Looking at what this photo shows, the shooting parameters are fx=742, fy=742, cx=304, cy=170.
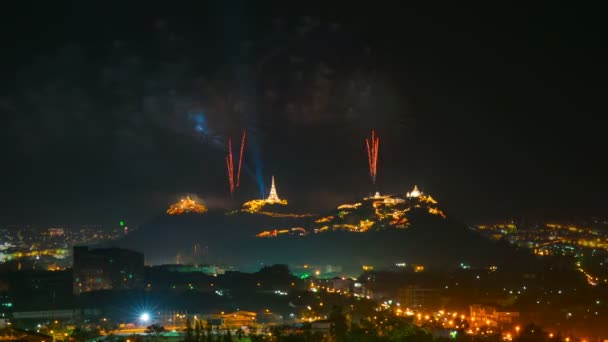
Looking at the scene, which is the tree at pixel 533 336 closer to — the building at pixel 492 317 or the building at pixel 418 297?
the building at pixel 492 317

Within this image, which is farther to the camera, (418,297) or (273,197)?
(273,197)

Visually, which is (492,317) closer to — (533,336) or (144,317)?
(533,336)

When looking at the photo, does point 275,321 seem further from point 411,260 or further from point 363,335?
point 411,260

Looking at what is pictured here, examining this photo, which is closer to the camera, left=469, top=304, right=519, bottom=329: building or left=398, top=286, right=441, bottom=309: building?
left=469, top=304, right=519, bottom=329: building

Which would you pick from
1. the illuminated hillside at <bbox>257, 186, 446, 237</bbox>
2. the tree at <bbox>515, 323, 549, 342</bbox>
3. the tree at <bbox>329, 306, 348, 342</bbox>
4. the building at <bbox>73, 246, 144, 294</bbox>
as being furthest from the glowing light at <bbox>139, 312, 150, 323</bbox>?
the illuminated hillside at <bbox>257, 186, 446, 237</bbox>

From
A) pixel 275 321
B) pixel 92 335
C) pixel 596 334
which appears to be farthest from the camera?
pixel 596 334

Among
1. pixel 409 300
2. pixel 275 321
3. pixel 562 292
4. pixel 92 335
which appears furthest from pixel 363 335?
pixel 562 292

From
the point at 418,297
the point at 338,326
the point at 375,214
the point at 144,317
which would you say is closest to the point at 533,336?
the point at 338,326

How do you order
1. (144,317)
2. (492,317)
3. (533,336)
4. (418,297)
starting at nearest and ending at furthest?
(533,336)
(144,317)
(492,317)
(418,297)

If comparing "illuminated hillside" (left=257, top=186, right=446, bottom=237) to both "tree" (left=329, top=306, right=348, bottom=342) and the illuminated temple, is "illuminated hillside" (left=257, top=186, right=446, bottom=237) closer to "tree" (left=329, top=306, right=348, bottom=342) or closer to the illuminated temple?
the illuminated temple
